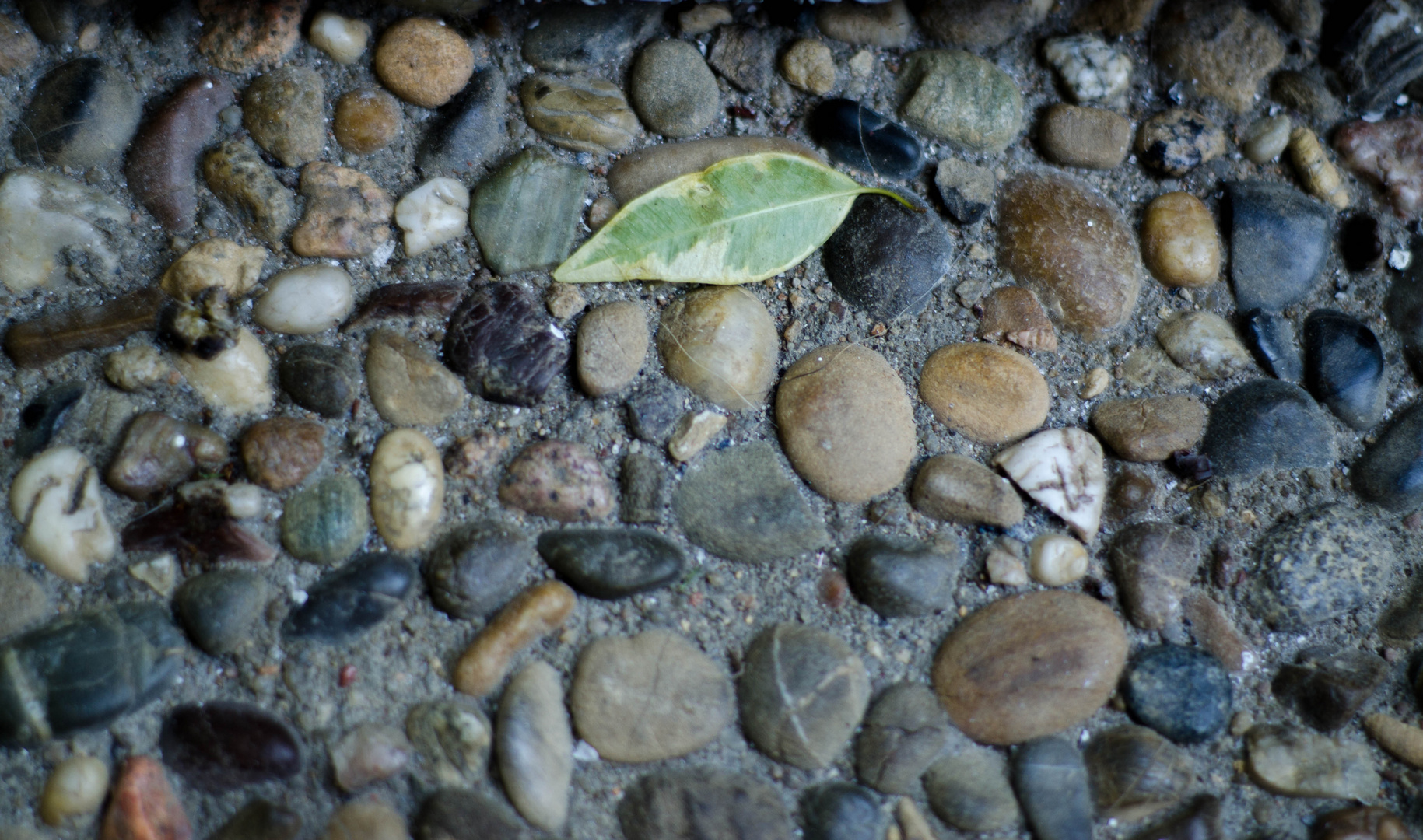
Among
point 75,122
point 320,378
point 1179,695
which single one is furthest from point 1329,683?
point 75,122

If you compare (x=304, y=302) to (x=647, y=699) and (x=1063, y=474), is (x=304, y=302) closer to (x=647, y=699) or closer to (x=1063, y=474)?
(x=647, y=699)

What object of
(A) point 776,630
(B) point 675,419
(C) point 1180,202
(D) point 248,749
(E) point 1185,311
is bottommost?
(D) point 248,749

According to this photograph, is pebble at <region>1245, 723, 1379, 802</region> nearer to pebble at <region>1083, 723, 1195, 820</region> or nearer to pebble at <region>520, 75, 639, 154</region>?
pebble at <region>1083, 723, 1195, 820</region>

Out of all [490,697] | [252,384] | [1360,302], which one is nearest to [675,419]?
[490,697]

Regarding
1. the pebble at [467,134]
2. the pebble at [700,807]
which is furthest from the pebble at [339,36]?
the pebble at [700,807]

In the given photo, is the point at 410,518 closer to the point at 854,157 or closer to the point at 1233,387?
the point at 854,157

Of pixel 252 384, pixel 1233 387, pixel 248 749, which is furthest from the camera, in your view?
pixel 1233 387

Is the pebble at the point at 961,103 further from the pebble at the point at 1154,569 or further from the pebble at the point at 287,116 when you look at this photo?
the pebble at the point at 287,116
